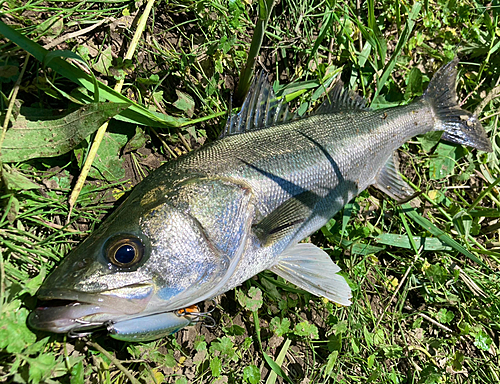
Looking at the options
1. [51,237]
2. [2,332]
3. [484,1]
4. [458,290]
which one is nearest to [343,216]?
[458,290]

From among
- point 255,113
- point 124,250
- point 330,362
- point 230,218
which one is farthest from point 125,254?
point 330,362

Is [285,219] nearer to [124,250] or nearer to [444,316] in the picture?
[124,250]

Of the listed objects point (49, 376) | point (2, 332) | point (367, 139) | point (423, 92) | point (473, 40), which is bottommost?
point (49, 376)

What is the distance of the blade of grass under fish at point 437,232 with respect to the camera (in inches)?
130

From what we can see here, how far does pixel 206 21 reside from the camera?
2.94 meters

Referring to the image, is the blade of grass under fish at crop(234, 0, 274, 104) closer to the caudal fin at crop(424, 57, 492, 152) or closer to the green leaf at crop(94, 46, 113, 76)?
the green leaf at crop(94, 46, 113, 76)

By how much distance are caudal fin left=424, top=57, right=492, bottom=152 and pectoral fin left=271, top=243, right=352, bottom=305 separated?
75.9 inches

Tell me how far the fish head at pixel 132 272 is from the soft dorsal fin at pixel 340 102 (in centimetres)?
162

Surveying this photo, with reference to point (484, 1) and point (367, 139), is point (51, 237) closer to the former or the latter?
point (367, 139)

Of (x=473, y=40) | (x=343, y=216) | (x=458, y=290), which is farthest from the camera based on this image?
(x=473, y=40)

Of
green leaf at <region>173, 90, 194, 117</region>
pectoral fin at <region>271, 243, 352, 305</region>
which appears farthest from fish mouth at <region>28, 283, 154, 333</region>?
green leaf at <region>173, 90, 194, 117</region>

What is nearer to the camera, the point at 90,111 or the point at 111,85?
the point at 90,111

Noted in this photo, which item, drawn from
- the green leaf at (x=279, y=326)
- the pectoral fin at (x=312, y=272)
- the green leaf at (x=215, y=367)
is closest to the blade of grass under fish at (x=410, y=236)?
the pectoral fin at (x=312, y=272)

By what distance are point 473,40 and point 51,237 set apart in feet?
14.8
